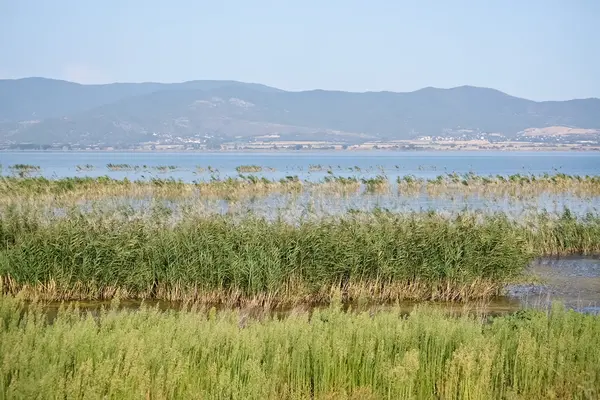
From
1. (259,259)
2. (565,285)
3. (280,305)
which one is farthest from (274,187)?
(280,305)

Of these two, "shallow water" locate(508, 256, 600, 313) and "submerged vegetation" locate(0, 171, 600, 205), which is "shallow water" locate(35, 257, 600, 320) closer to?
"shallow water" locate(508, 256, 600, 313)

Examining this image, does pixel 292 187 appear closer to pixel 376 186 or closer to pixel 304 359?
pixel 376 186

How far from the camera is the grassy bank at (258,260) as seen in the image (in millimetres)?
19453

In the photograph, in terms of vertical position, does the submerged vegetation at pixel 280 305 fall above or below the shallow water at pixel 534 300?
above

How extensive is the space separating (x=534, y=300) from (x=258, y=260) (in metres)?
→ 7.06

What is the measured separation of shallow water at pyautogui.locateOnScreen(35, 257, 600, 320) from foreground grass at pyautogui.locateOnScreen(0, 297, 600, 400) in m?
4.67

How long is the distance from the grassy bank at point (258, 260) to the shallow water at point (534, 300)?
0.45 m

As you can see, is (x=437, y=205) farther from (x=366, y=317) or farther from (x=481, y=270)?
→ (x=366, y=317)

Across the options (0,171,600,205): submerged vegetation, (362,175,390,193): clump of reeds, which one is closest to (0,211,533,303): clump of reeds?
(0,171,600,205): submerged vegetation

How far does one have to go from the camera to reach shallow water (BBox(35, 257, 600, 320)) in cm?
Result: 1834

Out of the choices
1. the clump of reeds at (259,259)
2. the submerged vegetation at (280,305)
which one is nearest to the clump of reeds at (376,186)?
the submerged vegetation at (280,305)

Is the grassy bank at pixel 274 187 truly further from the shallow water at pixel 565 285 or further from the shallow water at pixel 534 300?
the shallow water at pixel 534 300

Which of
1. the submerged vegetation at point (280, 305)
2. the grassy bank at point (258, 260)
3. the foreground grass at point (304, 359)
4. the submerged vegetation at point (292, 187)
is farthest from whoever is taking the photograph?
the submerged vegetation at point (292, 187)

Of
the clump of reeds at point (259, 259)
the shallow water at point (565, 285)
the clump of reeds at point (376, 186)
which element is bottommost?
the clump of reeds at point (376, 186)
